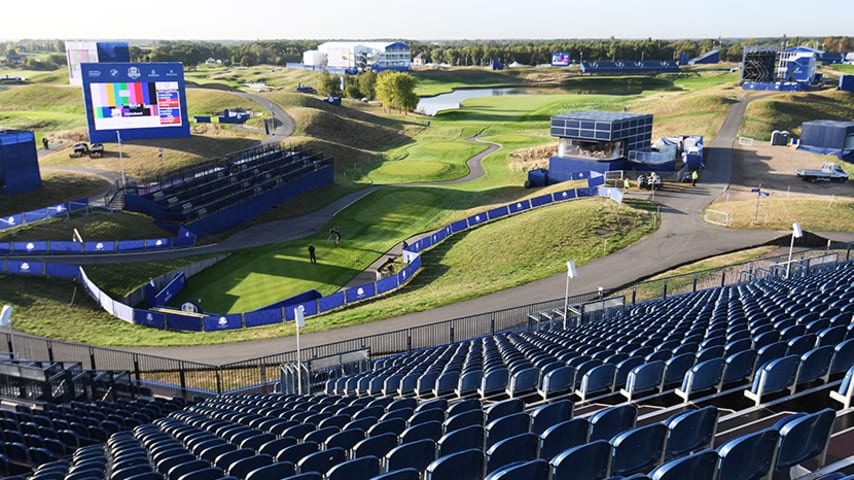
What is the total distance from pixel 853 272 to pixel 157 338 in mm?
29463

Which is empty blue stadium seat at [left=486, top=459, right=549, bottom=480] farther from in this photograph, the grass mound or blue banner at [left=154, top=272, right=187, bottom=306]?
the grass mound

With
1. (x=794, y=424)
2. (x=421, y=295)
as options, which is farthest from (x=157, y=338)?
(x=794, y=424)

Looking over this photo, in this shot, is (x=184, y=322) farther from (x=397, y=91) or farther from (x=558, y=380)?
(x=397, y=91)

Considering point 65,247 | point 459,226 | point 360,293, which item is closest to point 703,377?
point 360,293

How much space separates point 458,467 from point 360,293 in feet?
90.8

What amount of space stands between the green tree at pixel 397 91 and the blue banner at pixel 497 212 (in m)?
75.4

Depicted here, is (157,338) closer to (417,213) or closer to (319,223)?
(319,223)

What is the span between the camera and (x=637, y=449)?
297 inches

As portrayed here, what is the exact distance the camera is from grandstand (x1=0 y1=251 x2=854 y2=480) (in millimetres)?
7352

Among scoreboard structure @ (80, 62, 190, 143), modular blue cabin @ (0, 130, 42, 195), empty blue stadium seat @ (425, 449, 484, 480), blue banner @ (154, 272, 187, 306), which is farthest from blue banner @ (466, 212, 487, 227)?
empty blue stadium seat @ (425, 449, 484, 480)

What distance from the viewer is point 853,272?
2289cm

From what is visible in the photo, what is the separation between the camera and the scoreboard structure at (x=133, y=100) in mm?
61875

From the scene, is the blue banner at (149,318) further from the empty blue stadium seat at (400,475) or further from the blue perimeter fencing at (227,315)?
the empty blue stadium seat at (400,475)

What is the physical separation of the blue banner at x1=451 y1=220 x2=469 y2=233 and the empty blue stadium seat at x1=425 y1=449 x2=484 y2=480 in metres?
38.1
